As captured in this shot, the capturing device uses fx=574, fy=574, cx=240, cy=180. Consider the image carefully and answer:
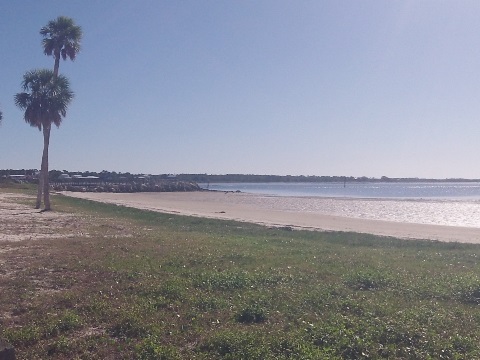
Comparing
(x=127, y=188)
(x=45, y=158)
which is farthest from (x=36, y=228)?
(x=127, y=188)

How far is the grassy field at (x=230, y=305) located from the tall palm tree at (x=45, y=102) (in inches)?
810

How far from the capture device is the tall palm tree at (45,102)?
34844 mm

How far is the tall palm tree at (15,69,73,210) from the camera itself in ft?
114

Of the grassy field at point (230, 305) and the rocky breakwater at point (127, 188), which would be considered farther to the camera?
the rocky breakwater at point (127, 188)

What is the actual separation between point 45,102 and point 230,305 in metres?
28.6

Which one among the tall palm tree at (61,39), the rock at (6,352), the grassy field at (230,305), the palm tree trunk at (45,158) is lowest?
the grassy field at (230,305)

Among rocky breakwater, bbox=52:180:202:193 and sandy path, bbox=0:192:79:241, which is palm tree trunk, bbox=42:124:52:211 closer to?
sandy path, bbox=0:192:79:241

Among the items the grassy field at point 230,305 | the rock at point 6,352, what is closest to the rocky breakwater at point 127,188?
the grassy field at point 230,305

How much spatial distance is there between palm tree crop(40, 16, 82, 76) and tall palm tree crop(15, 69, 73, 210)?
6.00ft

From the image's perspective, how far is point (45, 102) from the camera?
114 ft

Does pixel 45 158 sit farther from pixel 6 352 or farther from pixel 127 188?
pixel 127 188

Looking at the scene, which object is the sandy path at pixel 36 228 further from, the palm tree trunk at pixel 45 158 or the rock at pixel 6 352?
the rock at pixel 6 352

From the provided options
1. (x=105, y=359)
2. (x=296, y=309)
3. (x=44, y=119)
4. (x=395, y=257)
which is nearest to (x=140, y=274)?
(x=296, y=309)

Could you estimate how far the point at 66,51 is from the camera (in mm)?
37562
